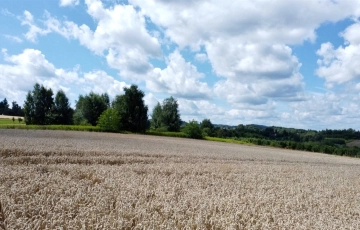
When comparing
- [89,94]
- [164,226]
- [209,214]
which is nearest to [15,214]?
[164,226]

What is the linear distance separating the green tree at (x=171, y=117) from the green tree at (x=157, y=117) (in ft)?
6.31

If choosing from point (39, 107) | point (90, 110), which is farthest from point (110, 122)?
point (39, 107)

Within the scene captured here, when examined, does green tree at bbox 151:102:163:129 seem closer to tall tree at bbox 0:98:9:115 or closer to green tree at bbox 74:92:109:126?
green tree at bbox 74:92:109:126

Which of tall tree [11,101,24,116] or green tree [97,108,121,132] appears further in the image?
tall tree [11,101,24,116]

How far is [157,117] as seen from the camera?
92438 millimetres

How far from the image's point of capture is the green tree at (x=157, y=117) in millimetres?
89875

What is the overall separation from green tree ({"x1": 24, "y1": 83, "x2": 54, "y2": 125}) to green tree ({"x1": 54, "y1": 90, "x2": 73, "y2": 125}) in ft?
4.41

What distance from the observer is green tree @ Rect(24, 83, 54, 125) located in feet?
256

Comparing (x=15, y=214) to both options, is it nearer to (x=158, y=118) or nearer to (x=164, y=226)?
(x=164, y=226)

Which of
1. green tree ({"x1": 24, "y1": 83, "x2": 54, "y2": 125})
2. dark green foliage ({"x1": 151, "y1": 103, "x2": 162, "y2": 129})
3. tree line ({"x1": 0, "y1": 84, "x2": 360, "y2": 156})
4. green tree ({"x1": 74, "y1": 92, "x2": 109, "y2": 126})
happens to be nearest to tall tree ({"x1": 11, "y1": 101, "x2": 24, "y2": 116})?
tree line ({"x1": 0, "y1": 84, "x2": 360, "y2": 156})

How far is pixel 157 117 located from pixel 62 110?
29.0 metres

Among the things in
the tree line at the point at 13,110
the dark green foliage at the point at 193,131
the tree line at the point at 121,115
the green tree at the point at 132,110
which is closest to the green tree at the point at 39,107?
the tree line at the point at 121,115

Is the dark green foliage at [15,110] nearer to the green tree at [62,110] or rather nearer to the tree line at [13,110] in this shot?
the tree line at [13,110]

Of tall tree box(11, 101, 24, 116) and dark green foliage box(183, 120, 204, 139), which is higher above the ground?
tall tree box(11, 101, 24, 116)
